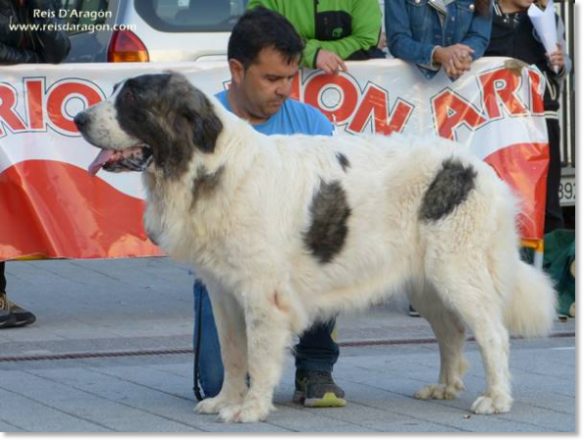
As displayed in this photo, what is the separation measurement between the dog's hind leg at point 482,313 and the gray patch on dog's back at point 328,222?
1.62 ft

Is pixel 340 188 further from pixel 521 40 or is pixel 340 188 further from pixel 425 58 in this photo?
pixel 521 40

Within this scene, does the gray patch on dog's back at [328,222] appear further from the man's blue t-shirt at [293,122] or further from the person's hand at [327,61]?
the person's hand at [327,61]

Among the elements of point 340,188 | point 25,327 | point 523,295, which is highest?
point 340,188

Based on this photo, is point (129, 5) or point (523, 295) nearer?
point (523, 295)

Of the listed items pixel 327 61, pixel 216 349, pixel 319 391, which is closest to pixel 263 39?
pixel 216 349

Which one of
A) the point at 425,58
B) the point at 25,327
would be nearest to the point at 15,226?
the point at 25,327

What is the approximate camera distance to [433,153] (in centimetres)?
662

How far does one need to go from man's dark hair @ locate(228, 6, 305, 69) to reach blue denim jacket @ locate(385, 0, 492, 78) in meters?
2.85

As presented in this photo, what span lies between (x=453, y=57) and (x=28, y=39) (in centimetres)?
282

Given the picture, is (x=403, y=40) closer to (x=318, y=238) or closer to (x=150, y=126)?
→ (x=318, y=238)

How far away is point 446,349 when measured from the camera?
7102mm

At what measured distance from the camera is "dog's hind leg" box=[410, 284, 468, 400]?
23.2ft

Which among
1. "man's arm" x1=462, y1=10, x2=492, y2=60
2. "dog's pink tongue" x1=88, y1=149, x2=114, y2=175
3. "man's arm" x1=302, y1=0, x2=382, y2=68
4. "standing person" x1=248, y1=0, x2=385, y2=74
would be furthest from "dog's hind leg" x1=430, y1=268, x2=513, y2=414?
"man's arm" x1=462, y1=10, x2=492, y2=60

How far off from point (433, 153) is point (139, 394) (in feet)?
6.65
